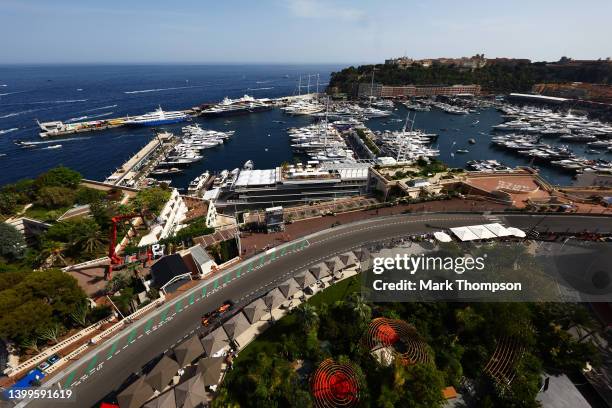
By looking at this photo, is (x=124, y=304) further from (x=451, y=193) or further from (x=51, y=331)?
(x=451, y=193)

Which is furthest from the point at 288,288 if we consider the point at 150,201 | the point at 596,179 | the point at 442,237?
the point at 596,179

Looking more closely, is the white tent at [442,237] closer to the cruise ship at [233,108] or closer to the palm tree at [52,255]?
the palm tree at [52,255]

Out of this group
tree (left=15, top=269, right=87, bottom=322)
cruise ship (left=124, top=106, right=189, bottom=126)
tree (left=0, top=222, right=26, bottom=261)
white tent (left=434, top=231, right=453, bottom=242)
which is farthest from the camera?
cruise ship (left=124, top=106, right=189, bottom=126)

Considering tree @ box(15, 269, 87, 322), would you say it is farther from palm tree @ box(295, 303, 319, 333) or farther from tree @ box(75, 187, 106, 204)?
tree @ box(75, 187, 106, 204)

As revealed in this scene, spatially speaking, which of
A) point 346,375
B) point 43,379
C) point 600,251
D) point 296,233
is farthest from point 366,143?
point 43,379

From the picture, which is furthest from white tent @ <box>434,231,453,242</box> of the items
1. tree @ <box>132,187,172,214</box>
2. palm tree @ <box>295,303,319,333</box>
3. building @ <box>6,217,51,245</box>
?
building @ <box>6,217,51,245</box>

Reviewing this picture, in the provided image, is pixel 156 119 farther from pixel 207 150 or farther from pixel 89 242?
pixel 89 242
